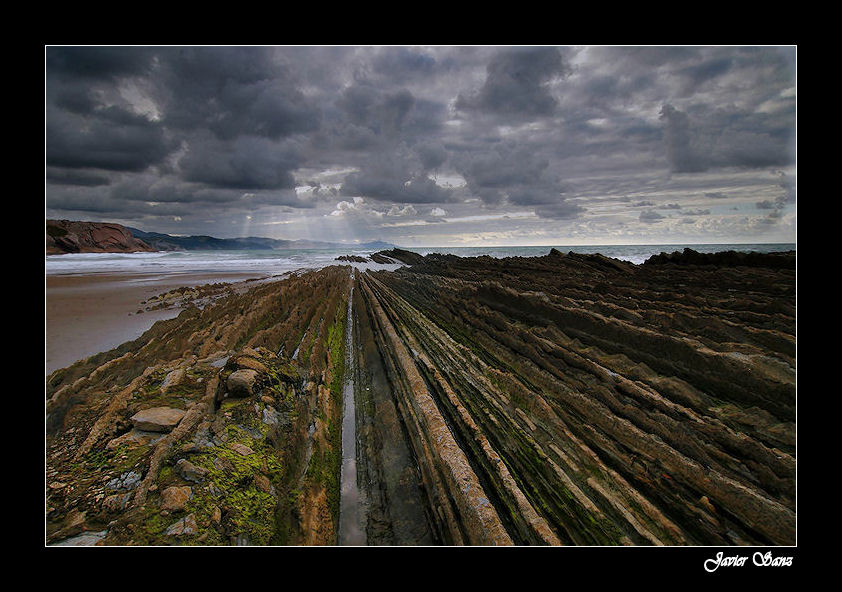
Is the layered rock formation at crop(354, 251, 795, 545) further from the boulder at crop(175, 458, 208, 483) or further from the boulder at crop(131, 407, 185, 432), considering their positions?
the boulder at crop(131, 407, 185, 432)

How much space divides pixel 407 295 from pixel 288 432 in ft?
40.0

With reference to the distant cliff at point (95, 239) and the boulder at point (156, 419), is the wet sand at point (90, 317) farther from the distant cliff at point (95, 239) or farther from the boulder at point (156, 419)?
the distant cliff at point (95, 239)

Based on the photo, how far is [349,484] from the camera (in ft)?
12.0

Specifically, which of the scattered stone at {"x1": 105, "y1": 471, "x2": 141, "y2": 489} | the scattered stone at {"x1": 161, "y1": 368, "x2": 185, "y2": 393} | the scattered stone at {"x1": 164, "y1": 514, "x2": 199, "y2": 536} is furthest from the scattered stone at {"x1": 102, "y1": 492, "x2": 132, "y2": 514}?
the scattered stone at {"x1": 161, "y1": 368, "x2": 185, "y2": 393}

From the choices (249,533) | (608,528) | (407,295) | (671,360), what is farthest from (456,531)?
(407,295)

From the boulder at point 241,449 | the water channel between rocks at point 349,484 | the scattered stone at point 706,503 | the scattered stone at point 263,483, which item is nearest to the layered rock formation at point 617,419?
the scattered stone at point 706,503

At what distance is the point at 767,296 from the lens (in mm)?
7258

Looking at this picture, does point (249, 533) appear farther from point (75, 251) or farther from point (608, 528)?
point (75, 251)

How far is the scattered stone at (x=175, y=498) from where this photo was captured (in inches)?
103

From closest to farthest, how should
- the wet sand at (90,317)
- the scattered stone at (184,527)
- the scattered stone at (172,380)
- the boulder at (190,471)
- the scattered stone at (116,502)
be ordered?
the scattered stone at (184,527), the scattered stone at (116,502), the boulder at (190,471), the scattered stone at (172,380), the wet sand at (90,317)

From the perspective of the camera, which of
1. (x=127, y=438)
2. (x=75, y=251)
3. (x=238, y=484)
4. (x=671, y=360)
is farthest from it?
(x=75, y=251)

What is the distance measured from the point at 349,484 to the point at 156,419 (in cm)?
248

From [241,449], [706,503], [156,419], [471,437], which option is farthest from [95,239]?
[706,503]

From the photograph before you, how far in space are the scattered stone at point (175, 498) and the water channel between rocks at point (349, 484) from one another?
1.45m
